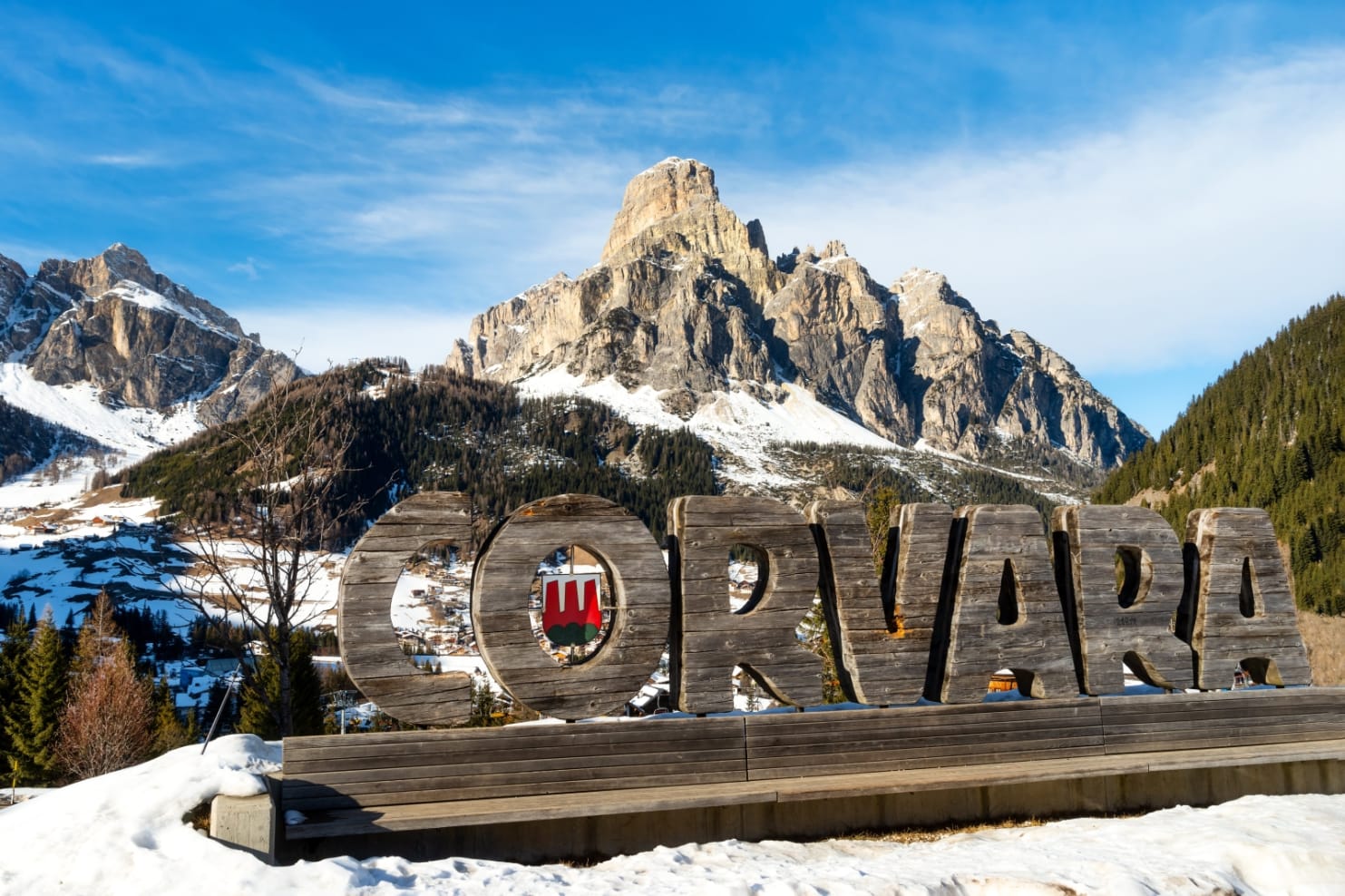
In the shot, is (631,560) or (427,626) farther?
(427,626)

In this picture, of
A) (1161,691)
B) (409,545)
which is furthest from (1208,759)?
(409,545)

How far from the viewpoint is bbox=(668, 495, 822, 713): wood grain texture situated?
10273 millimetres

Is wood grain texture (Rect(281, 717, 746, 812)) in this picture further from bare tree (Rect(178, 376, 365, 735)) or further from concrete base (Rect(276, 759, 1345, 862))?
bare tree (Rect(178, 376, 365, 735))

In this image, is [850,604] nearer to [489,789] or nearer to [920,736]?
[920,736]

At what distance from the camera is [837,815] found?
32.9 ft

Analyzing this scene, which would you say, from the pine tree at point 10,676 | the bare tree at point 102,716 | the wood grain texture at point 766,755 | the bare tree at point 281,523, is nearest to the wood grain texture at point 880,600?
the wood grain texture at point 766,755

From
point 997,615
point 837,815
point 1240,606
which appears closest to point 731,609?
point 837,815

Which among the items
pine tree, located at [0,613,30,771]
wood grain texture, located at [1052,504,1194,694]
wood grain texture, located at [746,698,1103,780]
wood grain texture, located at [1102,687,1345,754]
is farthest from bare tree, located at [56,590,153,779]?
wood grain texture, located at [1102,687,1345,754]

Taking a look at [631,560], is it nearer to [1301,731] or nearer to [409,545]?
[409,545]

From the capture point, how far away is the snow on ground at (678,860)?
6810 mm

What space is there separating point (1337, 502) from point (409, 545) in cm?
12941

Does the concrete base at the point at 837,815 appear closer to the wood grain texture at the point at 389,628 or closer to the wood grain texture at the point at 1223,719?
the wood grain texture at the point at 1223,719

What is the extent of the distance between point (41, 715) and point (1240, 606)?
68970mm

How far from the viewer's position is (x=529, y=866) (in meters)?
8.34
